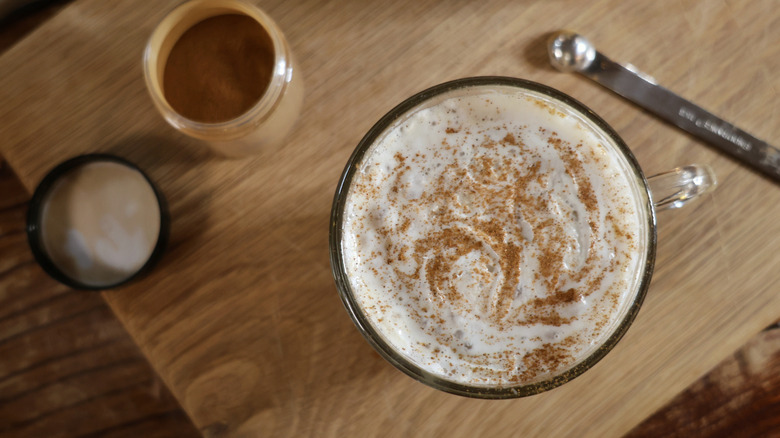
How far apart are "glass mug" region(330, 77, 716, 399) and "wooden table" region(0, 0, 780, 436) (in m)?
0.17

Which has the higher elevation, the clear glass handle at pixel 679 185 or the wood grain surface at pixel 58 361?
the clear glass handle at pixel 679 185

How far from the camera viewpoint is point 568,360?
0.89 m

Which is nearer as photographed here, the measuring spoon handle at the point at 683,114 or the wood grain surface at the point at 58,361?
the measuring spoon handle at the point at 683,114

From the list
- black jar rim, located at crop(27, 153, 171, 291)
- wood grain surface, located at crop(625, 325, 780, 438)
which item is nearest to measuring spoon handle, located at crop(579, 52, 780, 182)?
wood grain surface, located at crop(625, 325, 780, 438)

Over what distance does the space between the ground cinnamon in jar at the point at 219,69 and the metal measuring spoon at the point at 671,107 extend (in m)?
0.49

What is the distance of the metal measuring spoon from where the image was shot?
1.04m

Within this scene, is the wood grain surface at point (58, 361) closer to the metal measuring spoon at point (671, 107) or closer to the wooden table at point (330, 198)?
the wooden table at point (330, 198)

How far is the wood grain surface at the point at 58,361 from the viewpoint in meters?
1.33

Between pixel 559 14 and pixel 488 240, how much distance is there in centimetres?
45

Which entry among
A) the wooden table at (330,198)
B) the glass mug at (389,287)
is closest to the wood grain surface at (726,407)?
the wooden table at (330,198)

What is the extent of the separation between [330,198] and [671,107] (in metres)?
0.60

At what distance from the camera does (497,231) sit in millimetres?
870

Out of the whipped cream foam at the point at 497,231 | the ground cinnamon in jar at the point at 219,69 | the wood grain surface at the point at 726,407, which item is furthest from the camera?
the wood grain surface at the point at 726,407

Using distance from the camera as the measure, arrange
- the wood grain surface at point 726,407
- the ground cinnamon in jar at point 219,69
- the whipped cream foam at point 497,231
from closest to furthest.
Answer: the whipped cream foam at point 497,231 → the ground cinnamon in jar at point 219,69 → the wood grain surface at point 726,407
